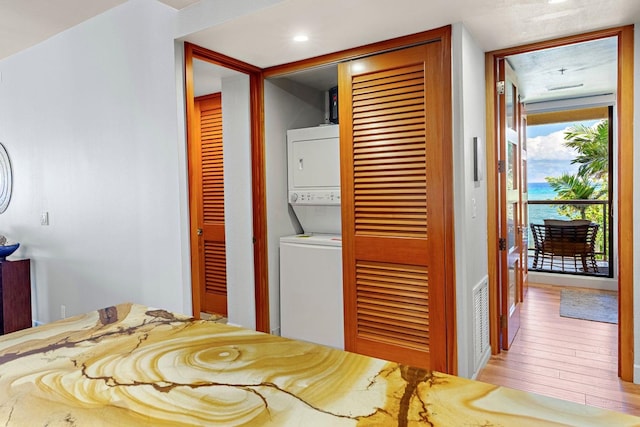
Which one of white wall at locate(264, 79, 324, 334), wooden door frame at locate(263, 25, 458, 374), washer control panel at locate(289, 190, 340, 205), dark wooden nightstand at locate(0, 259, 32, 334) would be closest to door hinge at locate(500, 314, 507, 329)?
wooden door frame at locate(263, 25, 458, 374)

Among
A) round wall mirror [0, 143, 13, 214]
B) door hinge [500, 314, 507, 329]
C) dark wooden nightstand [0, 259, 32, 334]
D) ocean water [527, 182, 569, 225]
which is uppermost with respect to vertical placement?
round wall mirror [0, 143, 13, 214]

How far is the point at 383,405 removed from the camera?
0.77 m

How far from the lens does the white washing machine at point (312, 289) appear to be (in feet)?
9.84

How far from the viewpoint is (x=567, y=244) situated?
5.38 m

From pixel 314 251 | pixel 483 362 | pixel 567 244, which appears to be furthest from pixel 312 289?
pixel 567 244

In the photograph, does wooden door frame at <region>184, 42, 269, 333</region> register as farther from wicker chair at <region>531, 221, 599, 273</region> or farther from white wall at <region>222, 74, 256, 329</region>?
wicker chair at <region>531, 221, 599, 273</region>

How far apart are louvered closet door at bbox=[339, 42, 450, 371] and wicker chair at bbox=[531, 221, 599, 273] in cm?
382

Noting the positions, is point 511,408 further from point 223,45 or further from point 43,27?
point 43,27

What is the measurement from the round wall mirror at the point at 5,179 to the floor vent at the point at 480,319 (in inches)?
164

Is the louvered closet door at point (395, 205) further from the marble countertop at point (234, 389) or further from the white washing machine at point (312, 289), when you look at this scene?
the marble countertop at point (234, 389)

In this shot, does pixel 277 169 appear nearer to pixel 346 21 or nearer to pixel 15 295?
pixel 346 21

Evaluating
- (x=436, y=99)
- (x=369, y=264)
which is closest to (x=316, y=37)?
(x=436, y=99)

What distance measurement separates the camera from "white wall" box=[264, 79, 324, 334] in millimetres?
3332

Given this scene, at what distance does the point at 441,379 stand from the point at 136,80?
2689 millimetres
